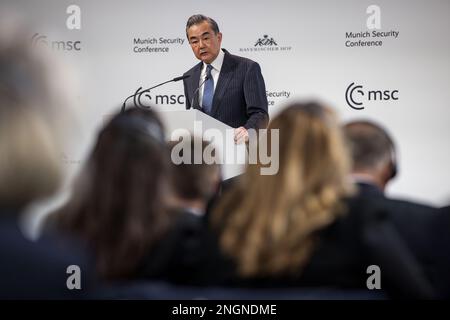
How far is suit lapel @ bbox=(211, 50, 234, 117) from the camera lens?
3992 millimetres

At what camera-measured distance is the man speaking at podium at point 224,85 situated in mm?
3990

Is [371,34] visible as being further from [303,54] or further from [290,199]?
[290,199]

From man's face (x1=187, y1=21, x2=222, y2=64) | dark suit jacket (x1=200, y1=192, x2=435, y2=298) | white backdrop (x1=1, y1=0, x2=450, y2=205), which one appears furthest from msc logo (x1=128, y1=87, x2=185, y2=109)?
dark suit jacket (x1=200, y1=192, x2=435, y2=298)

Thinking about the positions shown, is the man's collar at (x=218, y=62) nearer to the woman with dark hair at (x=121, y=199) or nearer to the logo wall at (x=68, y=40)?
the logo wall at (x=68, y=40)

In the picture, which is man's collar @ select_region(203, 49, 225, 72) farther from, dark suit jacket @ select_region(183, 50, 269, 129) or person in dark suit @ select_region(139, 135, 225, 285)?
person in dark suit @ select_region(139, 135, 225, 285)

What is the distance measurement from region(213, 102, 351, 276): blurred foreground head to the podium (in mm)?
Result: 886

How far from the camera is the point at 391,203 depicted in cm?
253

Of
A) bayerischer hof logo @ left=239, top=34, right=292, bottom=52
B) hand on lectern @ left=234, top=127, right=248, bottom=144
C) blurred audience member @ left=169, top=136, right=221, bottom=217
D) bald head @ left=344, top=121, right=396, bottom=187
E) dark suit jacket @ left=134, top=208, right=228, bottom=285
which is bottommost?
dark suit jacket @ left=134, top=208, right=228, bottom=285

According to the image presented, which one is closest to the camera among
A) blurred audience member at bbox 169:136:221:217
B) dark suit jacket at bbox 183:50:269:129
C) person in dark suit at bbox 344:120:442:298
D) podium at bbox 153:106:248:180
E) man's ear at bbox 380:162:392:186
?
person in dark suit at bbox 344:120:442:298

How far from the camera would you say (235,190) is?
242 centimetres

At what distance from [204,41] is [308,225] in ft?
8.01

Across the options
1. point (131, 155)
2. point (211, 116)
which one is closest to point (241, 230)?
point (131, 155)

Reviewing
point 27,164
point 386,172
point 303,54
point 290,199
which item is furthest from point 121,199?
point 303,54
